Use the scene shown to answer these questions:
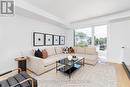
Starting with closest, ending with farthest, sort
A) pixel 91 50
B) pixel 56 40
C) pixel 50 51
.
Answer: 1. pixel 50 51
2. pixel 91 50
3. pixel 56 40

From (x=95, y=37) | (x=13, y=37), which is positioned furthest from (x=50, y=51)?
(x=95, y=37)

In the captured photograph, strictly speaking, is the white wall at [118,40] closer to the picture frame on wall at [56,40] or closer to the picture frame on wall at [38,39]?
the picture frame on wall at [56,40]

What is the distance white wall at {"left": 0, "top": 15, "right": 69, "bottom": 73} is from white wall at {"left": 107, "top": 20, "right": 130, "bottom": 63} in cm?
412

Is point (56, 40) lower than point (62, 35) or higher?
lower

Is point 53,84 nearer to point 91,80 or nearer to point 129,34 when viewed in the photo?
point 91,80

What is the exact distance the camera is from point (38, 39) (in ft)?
14.1

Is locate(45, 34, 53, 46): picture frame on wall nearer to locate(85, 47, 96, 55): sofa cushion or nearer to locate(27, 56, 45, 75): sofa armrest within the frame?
locate(27, 56, 45, 75): sofa armrest

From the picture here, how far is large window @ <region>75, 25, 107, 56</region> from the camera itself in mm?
5570

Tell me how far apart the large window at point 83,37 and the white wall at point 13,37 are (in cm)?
338

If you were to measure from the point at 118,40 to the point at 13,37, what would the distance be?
199 inches

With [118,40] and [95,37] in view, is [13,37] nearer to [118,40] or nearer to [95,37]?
[95,37]

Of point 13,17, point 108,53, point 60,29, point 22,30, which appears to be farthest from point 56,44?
point 108,53

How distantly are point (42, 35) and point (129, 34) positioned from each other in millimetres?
4409

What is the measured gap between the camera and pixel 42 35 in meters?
4.50
